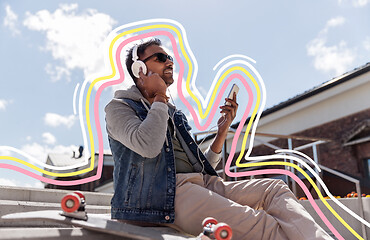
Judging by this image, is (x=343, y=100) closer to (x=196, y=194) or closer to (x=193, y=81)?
(x=193, y=81)

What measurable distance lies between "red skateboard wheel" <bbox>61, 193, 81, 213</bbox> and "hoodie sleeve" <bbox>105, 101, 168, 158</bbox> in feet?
1.53

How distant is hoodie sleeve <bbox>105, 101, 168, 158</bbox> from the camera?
6.50ft

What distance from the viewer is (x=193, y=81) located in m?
3.44

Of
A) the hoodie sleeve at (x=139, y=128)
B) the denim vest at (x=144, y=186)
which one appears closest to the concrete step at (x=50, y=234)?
the denim vest at (x=144, y=186)

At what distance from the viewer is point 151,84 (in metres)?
2.35

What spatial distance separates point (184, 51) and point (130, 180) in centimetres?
168

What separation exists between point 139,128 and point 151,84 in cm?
44

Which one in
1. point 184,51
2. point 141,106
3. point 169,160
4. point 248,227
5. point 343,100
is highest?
point 343,100

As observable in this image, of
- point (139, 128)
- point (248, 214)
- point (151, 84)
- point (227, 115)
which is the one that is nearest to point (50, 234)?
point (139, 128)

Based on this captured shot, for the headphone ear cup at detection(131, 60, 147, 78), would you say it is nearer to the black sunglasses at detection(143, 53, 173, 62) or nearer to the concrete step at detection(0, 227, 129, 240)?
the black sunglasses at detection(143, 53, 173, 62)

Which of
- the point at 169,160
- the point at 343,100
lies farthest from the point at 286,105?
the point at 169,160

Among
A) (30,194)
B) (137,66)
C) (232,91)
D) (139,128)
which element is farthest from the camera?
(30,194)

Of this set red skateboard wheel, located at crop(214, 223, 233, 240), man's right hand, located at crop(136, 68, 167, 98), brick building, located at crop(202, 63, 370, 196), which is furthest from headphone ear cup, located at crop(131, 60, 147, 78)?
brick building, located at crop(202, 63, 370, 196)

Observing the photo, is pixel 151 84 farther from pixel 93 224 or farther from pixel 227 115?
pixel 93 224
